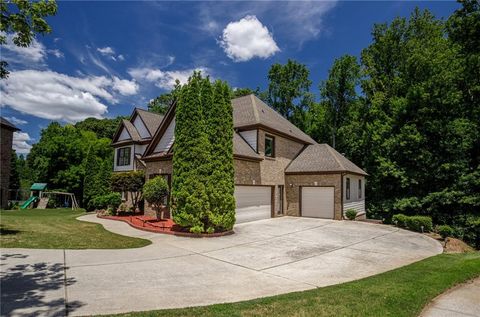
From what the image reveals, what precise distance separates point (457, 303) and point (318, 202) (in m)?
15.2

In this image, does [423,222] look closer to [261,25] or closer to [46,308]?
[261,25]

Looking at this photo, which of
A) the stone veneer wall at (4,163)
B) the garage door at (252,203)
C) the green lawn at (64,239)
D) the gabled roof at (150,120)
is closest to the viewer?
the green lawn at (64,239)

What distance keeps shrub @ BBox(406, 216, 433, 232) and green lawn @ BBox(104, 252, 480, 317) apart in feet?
32.0

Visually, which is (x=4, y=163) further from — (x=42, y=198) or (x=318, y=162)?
(x=318, y=162)

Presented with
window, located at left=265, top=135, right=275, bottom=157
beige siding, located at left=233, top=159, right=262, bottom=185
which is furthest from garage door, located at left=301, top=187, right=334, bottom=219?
beige siding, located at left=233, top=159, right=262, bottom=185

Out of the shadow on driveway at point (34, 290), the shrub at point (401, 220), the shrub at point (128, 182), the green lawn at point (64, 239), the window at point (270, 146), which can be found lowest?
the shrub at point (401, 220)

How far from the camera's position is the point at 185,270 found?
7637 mm

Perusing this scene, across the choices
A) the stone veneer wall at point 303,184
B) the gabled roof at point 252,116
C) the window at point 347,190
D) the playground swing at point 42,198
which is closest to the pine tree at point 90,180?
the playground swing at point 42,198

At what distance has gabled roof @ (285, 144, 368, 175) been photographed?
68.2 ft

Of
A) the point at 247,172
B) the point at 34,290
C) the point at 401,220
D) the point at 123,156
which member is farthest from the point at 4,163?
the point at 401,220

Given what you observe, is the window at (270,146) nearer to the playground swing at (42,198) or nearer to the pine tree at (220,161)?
the pine tree at (220,161)

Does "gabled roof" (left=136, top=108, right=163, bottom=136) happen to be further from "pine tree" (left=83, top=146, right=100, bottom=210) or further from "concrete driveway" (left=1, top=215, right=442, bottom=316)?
"concrete driveway" (left=1, top=215, right=442, bottom=316)

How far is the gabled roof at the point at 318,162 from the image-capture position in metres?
20.8

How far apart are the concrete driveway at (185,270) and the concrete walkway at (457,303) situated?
1793mm
